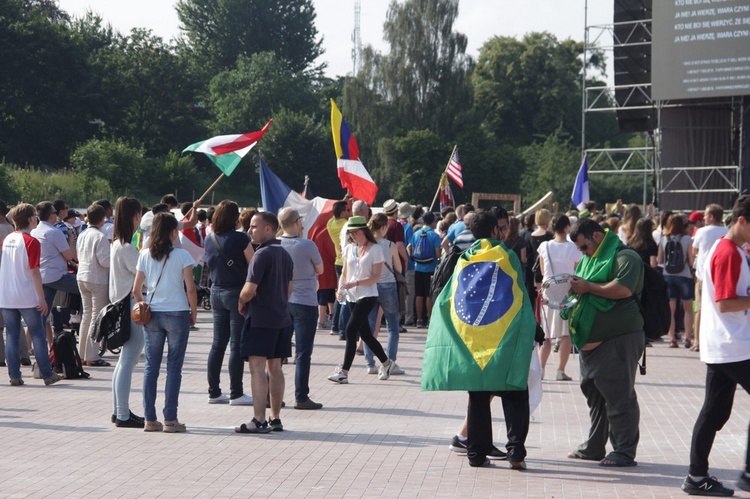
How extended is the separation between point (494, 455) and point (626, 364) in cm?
113

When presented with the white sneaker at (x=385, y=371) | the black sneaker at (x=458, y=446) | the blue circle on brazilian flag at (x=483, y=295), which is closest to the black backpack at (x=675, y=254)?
the white sneaker at (x=385, y=371)

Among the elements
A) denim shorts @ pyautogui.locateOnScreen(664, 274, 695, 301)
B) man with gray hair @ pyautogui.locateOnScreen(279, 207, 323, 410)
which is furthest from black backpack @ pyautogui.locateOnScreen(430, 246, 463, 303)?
denim shorts @ pyautogui.locateOnScreen(664, 274, 695, 301)

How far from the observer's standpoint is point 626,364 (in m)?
7.63

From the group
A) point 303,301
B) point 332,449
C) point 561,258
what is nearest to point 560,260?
point 561,258

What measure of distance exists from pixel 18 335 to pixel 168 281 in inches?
141

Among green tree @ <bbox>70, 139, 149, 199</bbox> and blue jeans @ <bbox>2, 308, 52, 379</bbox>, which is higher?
green tree @ <bbox>70, 139, 149, 199</bbox>

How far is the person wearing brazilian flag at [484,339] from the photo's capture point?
7301 millimetres

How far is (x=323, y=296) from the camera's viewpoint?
1673cm

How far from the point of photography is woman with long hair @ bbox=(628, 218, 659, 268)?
15.1 meters

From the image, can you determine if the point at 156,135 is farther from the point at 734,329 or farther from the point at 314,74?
the point at 734,329

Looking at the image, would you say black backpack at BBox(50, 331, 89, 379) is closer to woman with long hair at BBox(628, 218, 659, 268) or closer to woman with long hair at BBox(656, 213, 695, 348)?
woman with long hair at BBox(628, 218, 659, 268)

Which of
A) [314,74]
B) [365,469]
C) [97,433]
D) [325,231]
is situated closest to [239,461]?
[365,469]

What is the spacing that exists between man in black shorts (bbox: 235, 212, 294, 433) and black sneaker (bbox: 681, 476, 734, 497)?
3418 millimetres

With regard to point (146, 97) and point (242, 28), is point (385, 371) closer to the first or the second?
point (146, 97)
